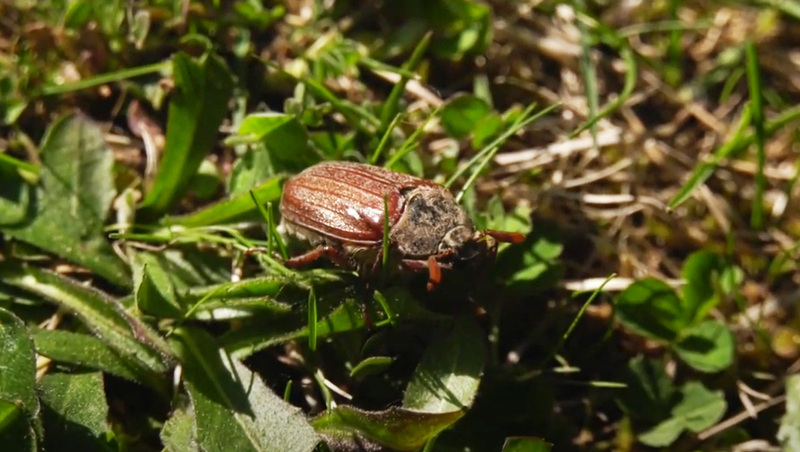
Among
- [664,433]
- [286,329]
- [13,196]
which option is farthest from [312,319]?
[664,433]

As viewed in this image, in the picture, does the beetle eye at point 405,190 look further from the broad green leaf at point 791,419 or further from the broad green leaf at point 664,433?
the broad green leaf at point 791,419

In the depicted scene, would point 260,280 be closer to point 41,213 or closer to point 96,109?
point 41,213

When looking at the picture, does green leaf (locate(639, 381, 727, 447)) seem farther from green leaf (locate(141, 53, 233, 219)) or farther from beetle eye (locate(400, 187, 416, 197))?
green leaf (locate(141, 53, 233, 219))

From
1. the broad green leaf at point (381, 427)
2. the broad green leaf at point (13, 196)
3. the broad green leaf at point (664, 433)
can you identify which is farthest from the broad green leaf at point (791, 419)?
the broad green leaf at point (13, 196)

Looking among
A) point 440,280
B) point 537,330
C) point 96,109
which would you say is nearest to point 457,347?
point 440,280

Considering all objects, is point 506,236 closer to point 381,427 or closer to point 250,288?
point 381,427

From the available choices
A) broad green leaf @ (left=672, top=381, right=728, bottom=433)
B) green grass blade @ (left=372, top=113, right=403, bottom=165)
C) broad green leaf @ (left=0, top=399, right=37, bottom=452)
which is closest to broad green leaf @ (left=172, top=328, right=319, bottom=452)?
broad green leaf @ (left=0, top=399, right=37, bottom=452)
